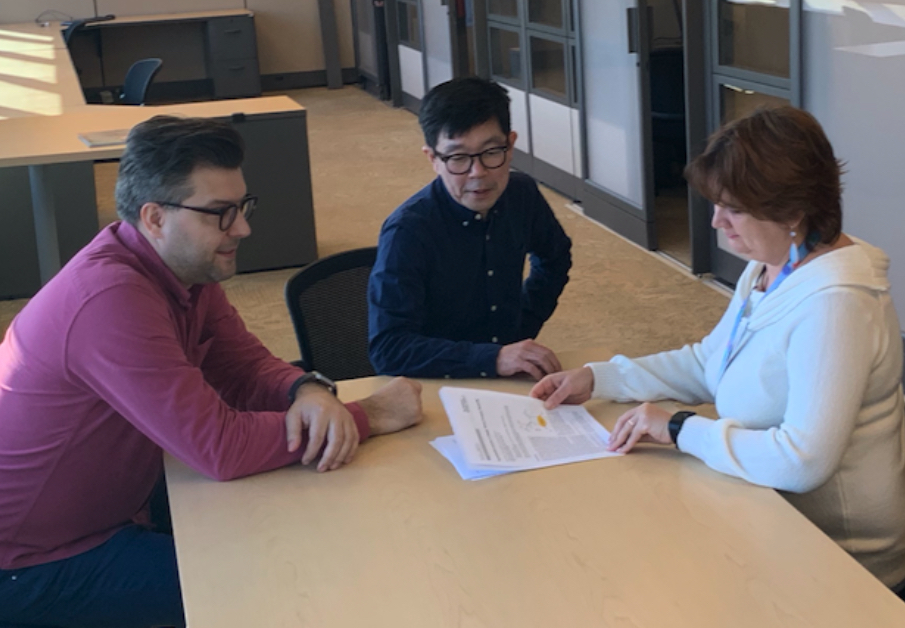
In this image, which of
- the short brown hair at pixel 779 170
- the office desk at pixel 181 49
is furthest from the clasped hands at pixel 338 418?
the office desk at pixel 181 49

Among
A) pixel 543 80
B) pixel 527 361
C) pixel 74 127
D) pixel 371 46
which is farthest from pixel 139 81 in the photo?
pixel 527 361

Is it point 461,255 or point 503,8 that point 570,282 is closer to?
point 461,255

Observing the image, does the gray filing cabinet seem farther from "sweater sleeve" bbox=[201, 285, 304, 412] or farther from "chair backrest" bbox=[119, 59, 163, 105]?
"sweater sleeve" bbox=[201, 285, 304, 412]

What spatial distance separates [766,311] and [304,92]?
10.7 m

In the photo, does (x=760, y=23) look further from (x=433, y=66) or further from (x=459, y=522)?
(x=433, y=66)

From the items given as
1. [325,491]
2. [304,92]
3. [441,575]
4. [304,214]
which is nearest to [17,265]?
[304,214]

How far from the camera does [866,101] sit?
3518mm

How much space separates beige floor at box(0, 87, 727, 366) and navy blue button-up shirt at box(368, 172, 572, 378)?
5.56 ft

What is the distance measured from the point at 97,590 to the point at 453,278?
3.17ft

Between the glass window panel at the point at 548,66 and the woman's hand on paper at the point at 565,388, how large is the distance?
4.61 m

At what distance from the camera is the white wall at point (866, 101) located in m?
3.36

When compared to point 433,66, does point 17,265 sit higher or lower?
lower

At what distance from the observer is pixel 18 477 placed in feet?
5.80

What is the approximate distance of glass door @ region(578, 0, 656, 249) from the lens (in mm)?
5184
